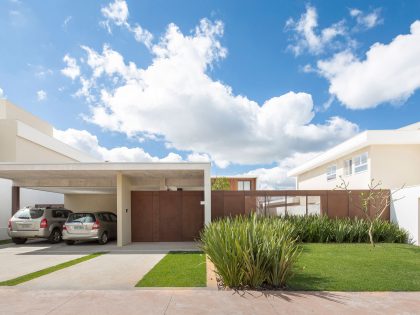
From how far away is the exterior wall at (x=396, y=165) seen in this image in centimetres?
1708

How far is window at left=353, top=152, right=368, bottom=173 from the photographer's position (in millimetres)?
18078

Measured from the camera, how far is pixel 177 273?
7801mm

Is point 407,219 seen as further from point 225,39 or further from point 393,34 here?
point 225,39

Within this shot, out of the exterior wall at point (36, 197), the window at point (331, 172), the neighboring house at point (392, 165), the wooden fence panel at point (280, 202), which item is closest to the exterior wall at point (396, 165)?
the neighboring house at point (392, 165)

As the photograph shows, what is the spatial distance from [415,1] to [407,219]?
8.64 metres

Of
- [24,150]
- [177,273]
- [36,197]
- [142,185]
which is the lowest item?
[177,273]

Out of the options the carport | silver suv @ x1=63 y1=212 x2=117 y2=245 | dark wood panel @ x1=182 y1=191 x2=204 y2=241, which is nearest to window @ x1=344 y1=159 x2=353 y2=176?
the carport

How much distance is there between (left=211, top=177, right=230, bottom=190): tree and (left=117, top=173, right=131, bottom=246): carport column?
28.6 m

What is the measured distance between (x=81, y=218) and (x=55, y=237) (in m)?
2.25

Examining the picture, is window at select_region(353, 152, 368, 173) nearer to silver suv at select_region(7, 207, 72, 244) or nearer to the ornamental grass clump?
the ornamental grass clump

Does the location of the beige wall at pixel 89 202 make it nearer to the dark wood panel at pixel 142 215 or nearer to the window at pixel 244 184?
→ the dark wood panel at pixel 142 215

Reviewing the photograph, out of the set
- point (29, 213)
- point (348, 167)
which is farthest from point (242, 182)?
point (29, 213)

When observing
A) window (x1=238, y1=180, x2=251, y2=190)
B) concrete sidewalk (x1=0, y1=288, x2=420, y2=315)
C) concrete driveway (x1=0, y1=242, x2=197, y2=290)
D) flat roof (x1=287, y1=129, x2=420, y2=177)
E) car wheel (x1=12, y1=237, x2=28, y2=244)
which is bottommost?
car wheel (x1=12, y1=237, x2=28, y2=244)

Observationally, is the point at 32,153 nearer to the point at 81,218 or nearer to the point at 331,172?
the point at 81,218
